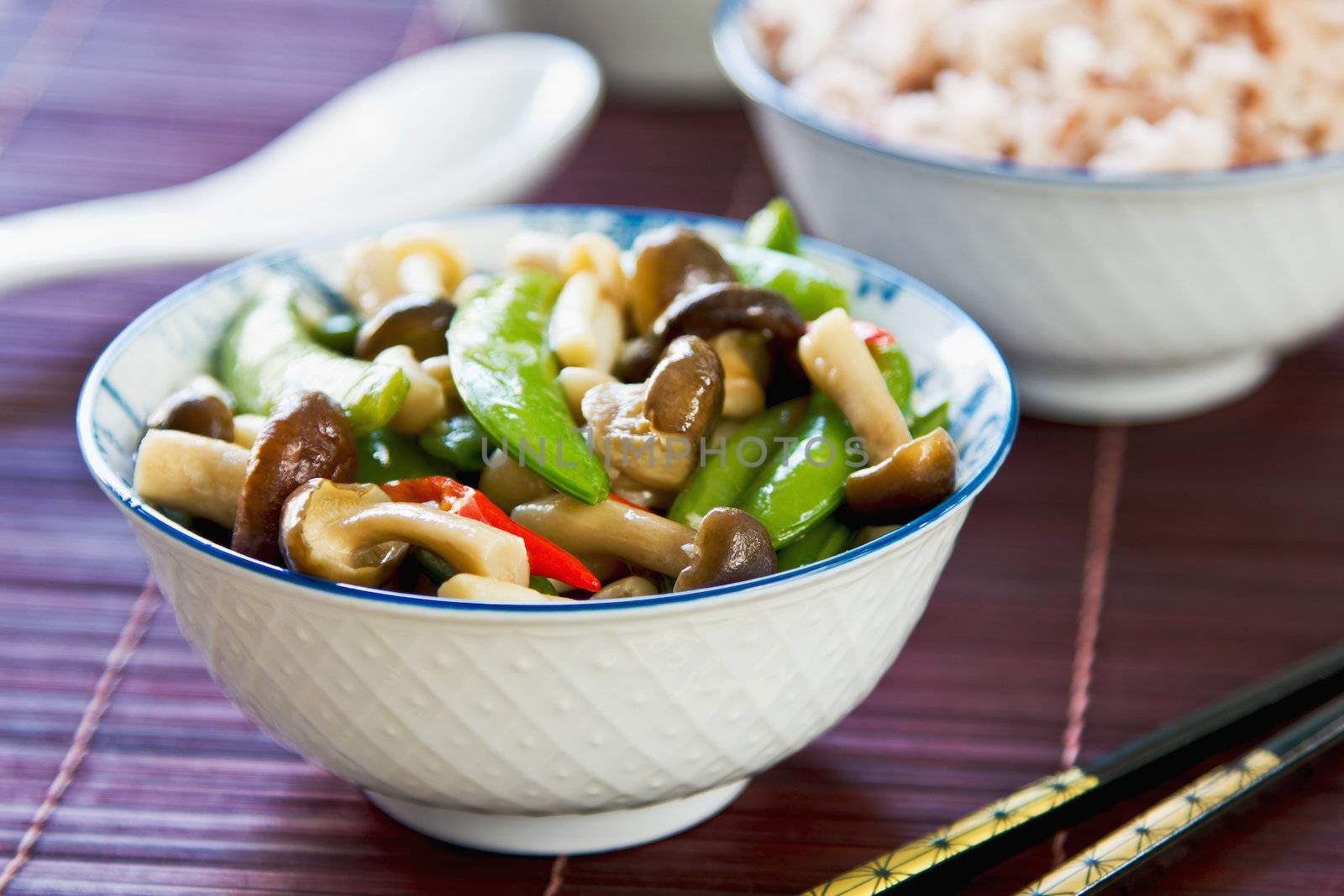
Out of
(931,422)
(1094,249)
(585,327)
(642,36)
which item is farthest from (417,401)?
(642,36)

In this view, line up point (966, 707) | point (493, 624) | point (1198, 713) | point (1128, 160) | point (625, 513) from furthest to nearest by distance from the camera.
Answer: point (1128, 160) → point (966, 707) → point (1198, 713) → point (625, 513) → point (493, 624)

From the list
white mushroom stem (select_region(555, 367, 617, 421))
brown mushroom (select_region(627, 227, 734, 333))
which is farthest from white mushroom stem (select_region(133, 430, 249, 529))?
brown mushroom (select_region(627, 227, 734, 333))

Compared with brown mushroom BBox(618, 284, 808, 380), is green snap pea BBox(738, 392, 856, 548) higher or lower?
lower

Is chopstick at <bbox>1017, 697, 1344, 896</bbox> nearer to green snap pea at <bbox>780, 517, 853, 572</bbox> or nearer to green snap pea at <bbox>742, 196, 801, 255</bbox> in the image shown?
green snap pea at <bbox>780, 517, 853, 572</bbox>

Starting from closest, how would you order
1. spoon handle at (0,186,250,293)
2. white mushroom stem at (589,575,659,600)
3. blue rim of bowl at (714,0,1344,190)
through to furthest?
white mushroom stem at (589,575,659,600) → blue rim of bowl at (714,0,1344,190) → spoon handle at (0,186,250,293)

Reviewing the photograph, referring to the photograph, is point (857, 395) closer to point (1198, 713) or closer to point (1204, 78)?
point (1198, 713)

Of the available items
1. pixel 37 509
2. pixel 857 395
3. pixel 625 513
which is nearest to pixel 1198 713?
pixel 857 395

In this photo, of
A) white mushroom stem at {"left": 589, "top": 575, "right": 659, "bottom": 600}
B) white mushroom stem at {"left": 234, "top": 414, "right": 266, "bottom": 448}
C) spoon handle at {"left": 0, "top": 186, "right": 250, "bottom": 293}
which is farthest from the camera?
spoon handle at {"left": 0, "top": 186, "right": 250, "bottom": 293}
